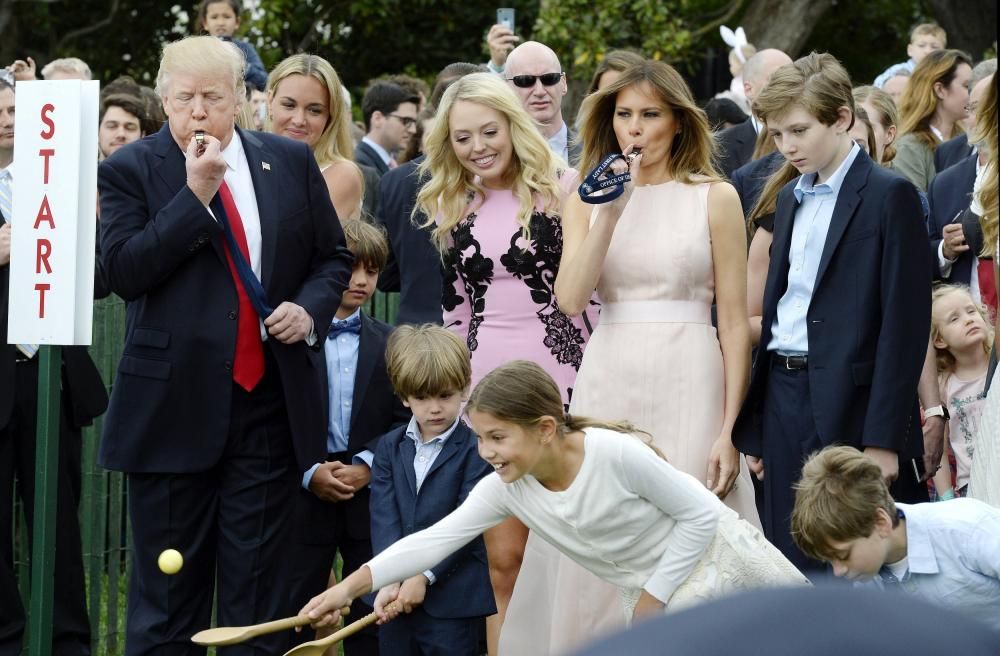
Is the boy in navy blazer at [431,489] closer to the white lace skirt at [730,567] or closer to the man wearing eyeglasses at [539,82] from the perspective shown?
the white lace skirt at [730,567]

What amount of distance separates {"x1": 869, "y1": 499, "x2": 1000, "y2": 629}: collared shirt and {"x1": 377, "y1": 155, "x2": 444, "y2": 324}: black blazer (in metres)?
2.22

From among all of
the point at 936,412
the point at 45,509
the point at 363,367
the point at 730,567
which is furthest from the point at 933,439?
the point at 45,509

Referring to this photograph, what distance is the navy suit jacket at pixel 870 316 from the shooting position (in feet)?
15.3

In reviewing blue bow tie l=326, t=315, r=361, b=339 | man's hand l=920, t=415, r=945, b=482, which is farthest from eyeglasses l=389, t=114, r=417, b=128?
man's hand l=920, t=415, r=945, b=482

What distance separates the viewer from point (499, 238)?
5.25 m

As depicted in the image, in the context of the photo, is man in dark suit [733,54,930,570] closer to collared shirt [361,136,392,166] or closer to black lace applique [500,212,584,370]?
black lace applique [500,212,584,370]

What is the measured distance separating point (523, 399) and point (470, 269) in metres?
1.11

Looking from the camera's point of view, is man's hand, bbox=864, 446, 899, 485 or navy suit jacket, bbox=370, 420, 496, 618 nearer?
man's hand, bbox=864, 446, 899, 485

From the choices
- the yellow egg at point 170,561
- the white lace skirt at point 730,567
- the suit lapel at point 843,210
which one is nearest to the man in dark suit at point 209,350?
the yellow egg at point 170,561

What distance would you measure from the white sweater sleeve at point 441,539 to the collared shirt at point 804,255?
42.9 inches

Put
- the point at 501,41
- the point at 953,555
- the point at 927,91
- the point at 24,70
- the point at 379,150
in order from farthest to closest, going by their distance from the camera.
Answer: the point at 379,150
the point at 501,41
the point at 927,91
the point at 24,70
the point at 953,555

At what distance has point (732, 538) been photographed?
170 inches

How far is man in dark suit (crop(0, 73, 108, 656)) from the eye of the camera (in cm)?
570

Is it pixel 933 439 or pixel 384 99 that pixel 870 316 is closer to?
pixel 933 439
